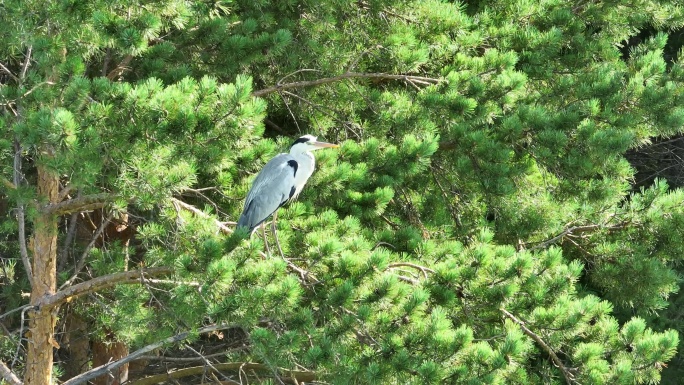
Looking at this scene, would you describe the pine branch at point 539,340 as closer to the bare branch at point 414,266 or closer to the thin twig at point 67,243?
the bare branch at point 414,266

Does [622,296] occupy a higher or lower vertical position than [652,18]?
lower

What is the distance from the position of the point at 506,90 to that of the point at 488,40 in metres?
1.06

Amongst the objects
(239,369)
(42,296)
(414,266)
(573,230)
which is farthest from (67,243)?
(573,230)

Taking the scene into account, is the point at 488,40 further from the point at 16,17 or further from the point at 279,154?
the point at 16,17

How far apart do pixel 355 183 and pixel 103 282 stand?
5.62 feet

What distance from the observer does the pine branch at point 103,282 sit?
576 cm

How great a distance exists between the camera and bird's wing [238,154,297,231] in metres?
5.84

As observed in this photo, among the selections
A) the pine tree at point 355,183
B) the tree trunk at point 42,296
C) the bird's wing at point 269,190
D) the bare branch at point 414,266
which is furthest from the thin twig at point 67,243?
the bare branch at point 414,266

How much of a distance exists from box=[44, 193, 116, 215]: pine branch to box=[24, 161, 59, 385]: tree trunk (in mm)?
293

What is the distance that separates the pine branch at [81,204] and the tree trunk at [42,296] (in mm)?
293

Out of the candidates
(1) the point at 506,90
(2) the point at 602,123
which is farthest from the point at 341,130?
(2) the point at 602,123

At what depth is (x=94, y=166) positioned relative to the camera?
4.72m

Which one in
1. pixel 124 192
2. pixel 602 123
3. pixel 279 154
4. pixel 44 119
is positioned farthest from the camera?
pixel 602 123

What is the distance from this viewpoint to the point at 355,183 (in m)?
6.50
